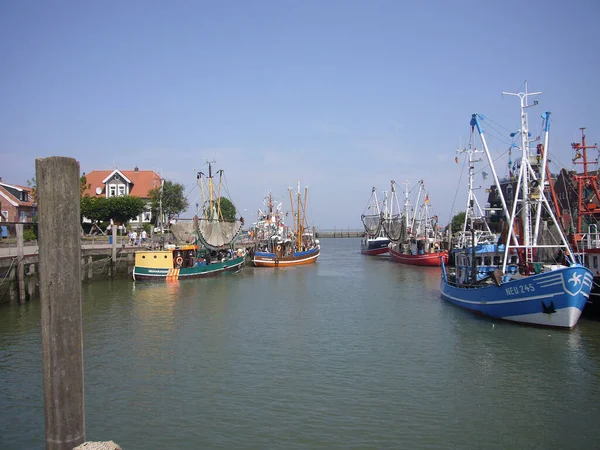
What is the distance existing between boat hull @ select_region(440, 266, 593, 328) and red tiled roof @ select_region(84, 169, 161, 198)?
61706 mm

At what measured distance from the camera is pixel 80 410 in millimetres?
7539

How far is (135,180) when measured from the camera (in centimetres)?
8112

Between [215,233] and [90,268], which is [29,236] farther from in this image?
[215,233]

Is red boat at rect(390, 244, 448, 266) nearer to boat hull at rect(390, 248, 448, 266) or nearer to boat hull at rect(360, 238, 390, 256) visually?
boat hull at rect(390, 248, 448, 266)

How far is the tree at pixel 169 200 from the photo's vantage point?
2899 inches

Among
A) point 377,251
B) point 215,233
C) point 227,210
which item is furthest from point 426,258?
point 227,210

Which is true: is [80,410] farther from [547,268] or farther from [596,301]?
[596,301]

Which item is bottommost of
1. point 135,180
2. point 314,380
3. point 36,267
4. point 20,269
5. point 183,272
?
point 314,380

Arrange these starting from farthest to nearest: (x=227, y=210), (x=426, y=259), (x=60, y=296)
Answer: (x=227, y=210), (x=426, y=259), (x=60, y=296)

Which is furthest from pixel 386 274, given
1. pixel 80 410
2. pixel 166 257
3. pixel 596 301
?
pixel 80 410

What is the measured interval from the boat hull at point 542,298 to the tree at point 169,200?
55.2 m

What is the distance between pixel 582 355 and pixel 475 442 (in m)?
9.76

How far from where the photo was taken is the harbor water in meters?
12.9

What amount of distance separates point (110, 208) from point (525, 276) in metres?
53.2
